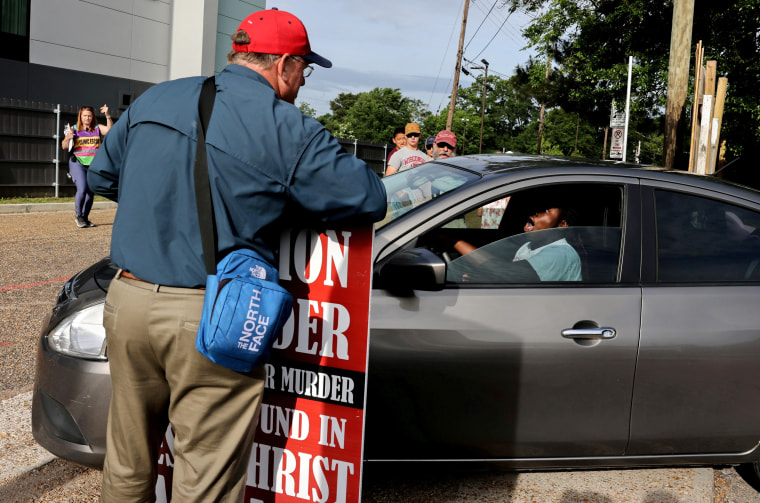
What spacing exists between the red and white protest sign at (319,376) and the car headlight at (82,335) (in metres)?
0.81

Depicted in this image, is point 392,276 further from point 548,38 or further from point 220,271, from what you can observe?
point 548,38

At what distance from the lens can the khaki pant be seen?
1.86 m

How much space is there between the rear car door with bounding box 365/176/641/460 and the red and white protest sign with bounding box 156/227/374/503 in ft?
1.57

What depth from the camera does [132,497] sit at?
2.07 meters

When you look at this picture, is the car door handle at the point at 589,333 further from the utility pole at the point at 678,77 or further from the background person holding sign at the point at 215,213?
the utility pole at the point at 678,77

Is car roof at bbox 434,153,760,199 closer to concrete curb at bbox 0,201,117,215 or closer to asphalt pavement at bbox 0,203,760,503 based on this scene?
asphalt pavement at bbox 0,203,760,503

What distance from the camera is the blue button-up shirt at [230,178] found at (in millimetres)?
1806

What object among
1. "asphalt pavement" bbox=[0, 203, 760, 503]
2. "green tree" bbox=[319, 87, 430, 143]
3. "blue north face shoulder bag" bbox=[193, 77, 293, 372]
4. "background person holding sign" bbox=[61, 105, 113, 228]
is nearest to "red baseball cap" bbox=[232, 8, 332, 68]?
"blue north face shoulder bag" bbox=[193, 77, 293, 372]

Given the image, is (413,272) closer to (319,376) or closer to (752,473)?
(319,376)

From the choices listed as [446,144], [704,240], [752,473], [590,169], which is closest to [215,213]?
[590,169]

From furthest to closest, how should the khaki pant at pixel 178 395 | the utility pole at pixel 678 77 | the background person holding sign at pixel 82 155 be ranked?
the utility pole at pixel 678 77
the background person holding sign at pixel 82 155
the khaki pant at pixel 178 395

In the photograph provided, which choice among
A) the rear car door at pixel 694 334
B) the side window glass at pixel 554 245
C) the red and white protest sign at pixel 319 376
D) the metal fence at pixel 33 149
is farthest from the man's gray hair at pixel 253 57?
the metal fence at pixel 33 149

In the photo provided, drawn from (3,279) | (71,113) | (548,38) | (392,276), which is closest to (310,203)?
(392,276)

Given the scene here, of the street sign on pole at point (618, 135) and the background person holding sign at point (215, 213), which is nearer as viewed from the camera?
the background person holding sign at point (215, 213)
